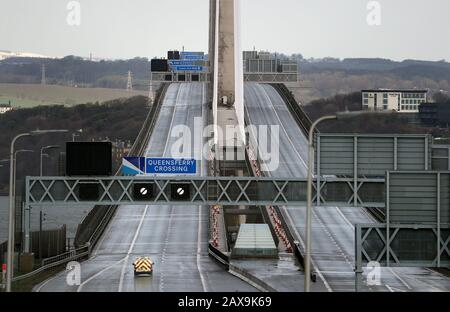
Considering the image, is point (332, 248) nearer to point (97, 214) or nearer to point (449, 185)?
point (97, 214)

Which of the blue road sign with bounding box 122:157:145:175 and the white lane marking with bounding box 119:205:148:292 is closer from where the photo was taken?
the white lane marking with bounding box 119:205:148:292

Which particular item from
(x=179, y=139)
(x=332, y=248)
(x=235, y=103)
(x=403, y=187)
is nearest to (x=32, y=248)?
(x=332, y=248)

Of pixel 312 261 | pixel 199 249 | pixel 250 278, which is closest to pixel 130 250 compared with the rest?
pixel 199 249

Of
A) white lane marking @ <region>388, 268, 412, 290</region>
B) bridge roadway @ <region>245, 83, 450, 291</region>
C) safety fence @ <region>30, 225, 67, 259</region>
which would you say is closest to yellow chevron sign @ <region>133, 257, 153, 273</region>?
bridge roadway @ <region>245, 83, 450, 291</region>

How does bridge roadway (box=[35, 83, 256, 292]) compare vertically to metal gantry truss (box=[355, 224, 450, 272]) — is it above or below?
below

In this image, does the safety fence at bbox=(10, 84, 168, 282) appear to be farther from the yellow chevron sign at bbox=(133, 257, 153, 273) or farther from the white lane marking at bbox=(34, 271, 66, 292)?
the yellow chevron sign at bbox=(133, 257, 153, 273)
